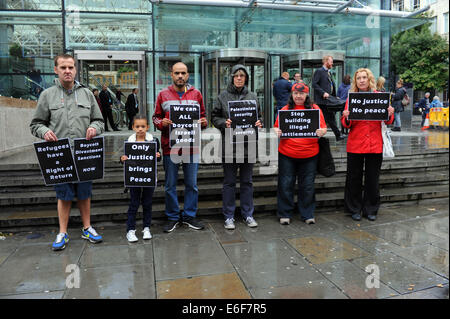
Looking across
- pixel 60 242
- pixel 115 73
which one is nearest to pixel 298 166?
pixel 60 242

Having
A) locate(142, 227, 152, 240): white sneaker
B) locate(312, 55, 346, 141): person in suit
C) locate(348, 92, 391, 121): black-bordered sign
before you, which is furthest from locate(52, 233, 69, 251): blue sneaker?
locate(312, 55, 346, 141): person in suit

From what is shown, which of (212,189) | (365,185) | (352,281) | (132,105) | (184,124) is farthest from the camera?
(132,105)

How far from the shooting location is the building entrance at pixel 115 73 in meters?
12.4

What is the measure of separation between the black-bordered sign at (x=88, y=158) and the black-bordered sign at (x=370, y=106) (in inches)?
130

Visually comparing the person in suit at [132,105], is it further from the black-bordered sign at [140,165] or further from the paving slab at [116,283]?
the paving slab at [116,283]

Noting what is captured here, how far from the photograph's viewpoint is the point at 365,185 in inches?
204

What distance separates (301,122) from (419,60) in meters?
24.3

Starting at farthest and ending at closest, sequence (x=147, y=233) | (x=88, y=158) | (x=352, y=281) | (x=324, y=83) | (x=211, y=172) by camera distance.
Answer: (x=324, y=83), (x=211, y=172), (x=147, y=233), (x=88, y=158), (x=352, y=281)

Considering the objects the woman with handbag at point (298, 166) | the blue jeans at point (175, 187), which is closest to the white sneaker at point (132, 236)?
the blue jeans at point (175, 187)

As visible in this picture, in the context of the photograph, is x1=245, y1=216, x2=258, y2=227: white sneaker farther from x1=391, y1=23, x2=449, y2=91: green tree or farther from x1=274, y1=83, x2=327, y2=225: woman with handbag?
x1=391, y1=23, x2=449, y2=91: green tree

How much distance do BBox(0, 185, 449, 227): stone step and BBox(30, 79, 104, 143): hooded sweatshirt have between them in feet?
4.28

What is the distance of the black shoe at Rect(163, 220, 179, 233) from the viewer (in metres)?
4.62

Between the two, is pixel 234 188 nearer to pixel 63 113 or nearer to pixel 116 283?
pixel 116 283
